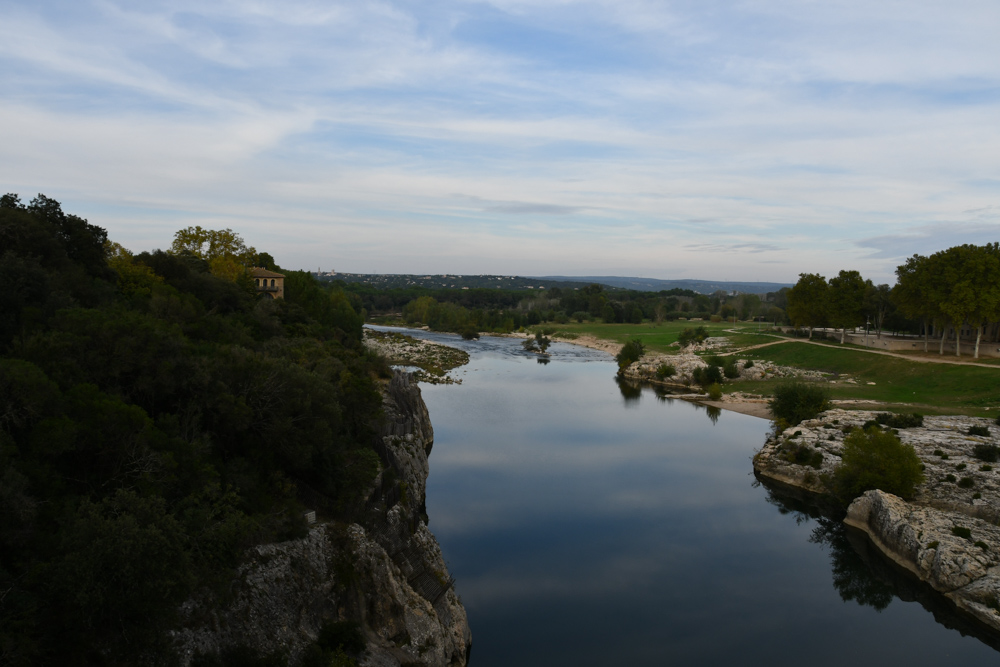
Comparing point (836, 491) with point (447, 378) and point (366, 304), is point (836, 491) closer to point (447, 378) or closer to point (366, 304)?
point (447, 378)

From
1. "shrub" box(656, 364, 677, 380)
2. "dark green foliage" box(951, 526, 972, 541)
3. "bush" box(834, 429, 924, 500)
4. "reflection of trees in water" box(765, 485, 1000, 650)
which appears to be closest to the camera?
"reflection of trees in water" box(765, 485, 1000, 650)

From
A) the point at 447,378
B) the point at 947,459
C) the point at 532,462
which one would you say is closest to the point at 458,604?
the point at 532,462

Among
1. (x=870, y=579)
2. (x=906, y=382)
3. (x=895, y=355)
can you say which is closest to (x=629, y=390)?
(x=895, y=355)

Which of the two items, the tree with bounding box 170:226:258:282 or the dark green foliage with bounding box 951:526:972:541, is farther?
the tree with bounding box 170:226:258:282

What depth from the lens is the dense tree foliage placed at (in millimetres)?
10141

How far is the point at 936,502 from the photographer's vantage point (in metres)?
28.1

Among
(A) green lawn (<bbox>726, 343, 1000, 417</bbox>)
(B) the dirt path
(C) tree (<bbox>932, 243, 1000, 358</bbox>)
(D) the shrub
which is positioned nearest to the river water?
(A) green lawn (<bbox>726, 343, 1000, 417</bbox>)

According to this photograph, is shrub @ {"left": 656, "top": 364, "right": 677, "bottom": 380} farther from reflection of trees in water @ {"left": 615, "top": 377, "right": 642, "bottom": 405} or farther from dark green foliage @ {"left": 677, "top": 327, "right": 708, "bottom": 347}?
dark green foliage @ {"left": 677, "top": 327, "right": 708, "bottom": 347}

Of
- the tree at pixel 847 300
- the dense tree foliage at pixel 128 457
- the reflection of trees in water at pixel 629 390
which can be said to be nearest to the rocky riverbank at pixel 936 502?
the dense tree foliage at pixel 128 457

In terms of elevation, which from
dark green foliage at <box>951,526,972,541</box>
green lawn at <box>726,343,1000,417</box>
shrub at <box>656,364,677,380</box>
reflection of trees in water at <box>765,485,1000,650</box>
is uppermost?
green lawn at <box>726,343,1000,417</box>

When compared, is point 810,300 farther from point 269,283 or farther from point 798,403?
point 269,283

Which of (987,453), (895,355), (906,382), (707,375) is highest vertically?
(895,355)

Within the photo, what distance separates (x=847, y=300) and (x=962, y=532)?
1970 inches

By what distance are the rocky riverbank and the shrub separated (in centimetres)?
3118
